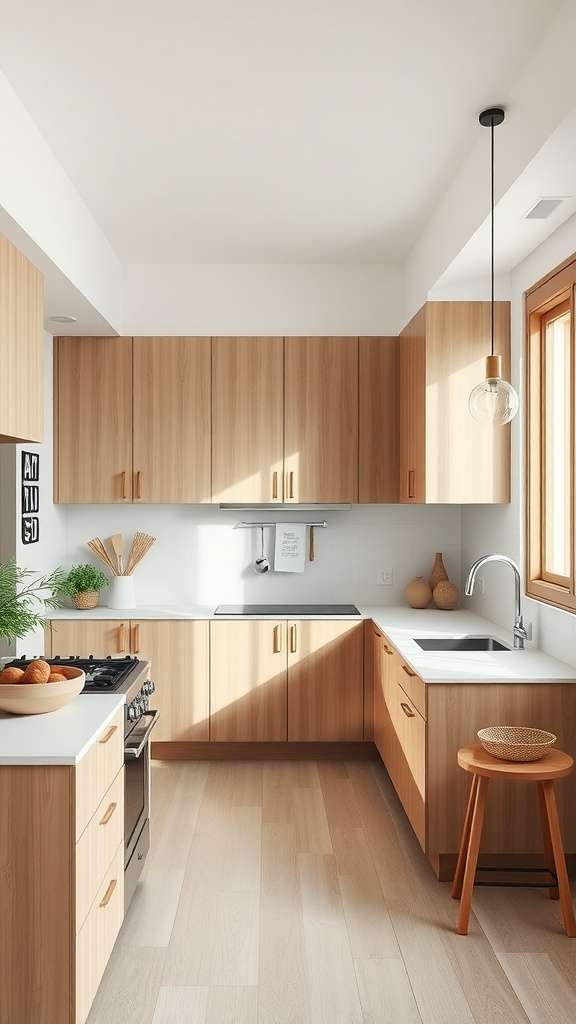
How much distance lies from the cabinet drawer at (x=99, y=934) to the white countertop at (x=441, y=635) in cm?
128

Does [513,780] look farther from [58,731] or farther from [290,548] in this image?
[290,548]

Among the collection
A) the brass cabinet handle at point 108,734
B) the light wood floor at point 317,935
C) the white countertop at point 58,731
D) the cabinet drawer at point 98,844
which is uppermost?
the white countertop at point 58,731

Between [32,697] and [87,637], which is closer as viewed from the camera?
[32,697]

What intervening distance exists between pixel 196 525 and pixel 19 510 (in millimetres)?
1281

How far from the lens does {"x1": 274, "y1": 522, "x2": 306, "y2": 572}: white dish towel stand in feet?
16.4

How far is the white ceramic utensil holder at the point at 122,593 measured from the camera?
474cm

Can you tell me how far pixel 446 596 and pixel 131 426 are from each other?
82.0 inches

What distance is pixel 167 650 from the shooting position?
14.7ft

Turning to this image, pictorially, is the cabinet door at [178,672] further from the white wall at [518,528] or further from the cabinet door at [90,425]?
the white wall at [518,528]

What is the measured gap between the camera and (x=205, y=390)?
183 inches

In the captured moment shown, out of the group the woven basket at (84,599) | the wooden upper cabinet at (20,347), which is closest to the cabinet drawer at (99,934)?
the wooden upper cabinet at (20,347)

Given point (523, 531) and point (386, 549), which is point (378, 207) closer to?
point (523, 531)

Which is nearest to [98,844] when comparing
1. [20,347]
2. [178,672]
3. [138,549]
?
[20,347]

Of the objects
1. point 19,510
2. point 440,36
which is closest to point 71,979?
point 19,510
